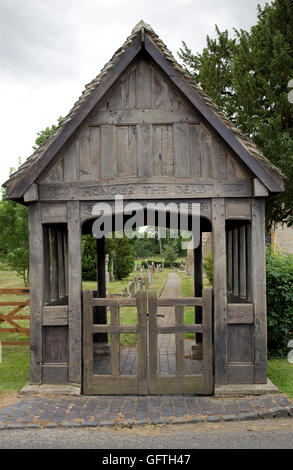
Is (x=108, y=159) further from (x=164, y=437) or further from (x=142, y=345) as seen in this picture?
(x=164, y=437)

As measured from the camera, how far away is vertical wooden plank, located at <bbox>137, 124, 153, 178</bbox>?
678 centimetres

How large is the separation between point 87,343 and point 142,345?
860 millimetres

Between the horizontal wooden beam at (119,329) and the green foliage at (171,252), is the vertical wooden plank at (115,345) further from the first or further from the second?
the green foliage at (171,252)

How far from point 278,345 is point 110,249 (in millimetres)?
21402

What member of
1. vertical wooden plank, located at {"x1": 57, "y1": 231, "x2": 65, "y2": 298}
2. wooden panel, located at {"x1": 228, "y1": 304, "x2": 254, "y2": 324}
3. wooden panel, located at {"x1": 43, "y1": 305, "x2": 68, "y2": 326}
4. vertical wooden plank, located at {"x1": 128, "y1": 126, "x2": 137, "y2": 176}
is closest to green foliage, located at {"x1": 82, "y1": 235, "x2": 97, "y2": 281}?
vertical wooden plank, located at {"x1": 57, "y1": 231, "x2": 65, "y2": 298}

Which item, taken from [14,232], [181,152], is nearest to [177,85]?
[181,152]

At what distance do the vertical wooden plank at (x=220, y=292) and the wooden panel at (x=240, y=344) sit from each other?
0.12m

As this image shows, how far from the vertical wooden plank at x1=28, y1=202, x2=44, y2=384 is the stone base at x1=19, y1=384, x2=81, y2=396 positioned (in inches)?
6.1

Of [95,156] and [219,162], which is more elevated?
[95,156]

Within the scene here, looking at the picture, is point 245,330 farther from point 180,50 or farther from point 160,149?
point 180,50

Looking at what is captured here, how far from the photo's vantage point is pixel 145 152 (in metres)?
6.78

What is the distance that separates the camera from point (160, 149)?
6.81 meters

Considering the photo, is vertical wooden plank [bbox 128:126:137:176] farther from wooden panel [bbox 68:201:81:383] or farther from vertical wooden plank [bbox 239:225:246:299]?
vertical wooden plank [bbox 239:225:246:299]
